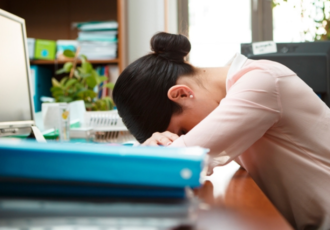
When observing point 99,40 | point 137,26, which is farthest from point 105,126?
point 137,26

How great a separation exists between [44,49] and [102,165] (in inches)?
93.9

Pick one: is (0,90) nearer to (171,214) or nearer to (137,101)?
(137,101)

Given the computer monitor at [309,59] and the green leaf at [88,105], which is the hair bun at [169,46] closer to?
the computer monitor at [309,59]

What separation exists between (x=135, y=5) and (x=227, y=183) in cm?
240

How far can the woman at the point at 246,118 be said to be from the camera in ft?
2.46

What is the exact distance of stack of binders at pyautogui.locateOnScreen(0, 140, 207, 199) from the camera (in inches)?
13.0

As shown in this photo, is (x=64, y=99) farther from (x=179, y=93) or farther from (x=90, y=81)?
(x=179, y=93)

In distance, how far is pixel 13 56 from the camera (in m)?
1.10

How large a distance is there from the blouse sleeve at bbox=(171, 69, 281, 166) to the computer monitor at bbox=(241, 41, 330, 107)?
0.84 m

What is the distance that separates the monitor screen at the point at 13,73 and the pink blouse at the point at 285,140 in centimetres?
58

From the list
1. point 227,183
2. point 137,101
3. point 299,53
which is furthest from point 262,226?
point 299,53

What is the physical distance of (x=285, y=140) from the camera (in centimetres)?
87

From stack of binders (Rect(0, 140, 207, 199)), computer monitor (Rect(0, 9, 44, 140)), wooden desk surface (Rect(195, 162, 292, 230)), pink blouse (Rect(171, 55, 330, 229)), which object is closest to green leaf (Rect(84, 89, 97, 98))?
computer monitor (Rect(0, 9, 44, 140))

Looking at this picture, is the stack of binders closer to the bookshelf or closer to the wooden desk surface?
the wooden desk surface
